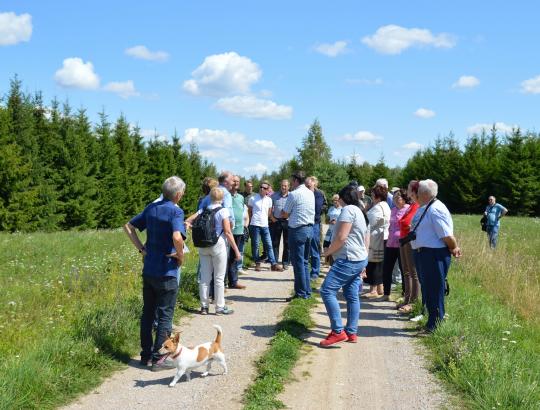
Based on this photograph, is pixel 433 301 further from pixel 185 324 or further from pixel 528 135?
pixel 528 135

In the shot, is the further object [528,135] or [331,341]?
[528,135]

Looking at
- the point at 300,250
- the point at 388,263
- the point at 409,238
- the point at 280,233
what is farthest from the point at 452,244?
the point at 280,233

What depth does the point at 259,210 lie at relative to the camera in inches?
493

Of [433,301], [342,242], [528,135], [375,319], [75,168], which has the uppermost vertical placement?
[528,135]

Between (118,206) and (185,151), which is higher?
(185,151)

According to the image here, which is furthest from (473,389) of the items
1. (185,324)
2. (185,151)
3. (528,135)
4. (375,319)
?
(528,135)

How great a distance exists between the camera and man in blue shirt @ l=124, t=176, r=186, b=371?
571 cm

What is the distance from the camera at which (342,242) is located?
21.6ft

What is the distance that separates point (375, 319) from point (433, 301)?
1396mm

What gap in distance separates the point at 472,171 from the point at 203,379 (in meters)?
43.3

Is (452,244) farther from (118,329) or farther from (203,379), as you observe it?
(118,329)

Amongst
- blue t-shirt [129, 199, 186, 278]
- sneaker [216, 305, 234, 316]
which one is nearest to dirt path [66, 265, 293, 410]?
sneaker [216, 305, 234, 316]

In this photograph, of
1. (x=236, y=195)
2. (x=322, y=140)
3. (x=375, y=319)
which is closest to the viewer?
(x=375, y=319)

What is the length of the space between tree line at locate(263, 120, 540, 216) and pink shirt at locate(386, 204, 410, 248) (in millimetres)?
29004
